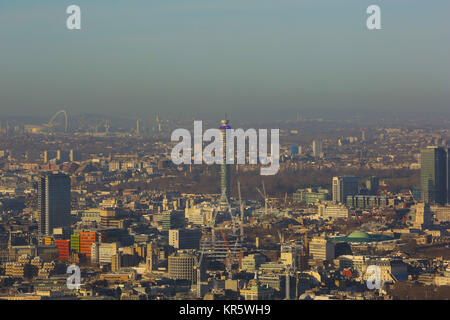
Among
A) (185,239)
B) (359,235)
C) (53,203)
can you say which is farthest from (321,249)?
(53,203)

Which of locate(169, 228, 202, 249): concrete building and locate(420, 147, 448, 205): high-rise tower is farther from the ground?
locate(420, 147, 448, 205): high-rise tower

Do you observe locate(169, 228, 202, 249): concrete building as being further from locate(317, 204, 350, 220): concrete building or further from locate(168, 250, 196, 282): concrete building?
locate(317, 204, 350, 220): concrete building

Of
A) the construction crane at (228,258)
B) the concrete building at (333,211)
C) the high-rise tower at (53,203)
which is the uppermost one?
the high-rise tower at (53,203)

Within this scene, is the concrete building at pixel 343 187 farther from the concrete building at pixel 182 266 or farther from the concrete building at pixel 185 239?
the concrete building at pixel 182 266

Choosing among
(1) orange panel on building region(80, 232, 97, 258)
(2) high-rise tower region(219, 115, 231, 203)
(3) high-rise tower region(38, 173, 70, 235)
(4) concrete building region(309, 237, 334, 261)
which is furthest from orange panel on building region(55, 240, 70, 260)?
(2) high-rise tower region(219, 115, 231, 203)

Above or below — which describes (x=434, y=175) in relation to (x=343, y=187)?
above

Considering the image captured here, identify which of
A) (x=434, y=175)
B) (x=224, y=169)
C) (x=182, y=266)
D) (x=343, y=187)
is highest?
(x=224, y=169)

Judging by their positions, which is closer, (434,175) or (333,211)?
(333,211)

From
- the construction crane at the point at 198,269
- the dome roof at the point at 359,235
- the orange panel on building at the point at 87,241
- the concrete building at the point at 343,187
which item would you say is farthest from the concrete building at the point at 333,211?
the construction crane at the point at 198,269

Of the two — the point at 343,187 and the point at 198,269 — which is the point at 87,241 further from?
the point at 343,187

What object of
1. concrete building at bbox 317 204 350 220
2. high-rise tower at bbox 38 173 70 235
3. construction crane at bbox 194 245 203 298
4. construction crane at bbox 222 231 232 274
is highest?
high-rise tower at bbox 38 173 70 235
